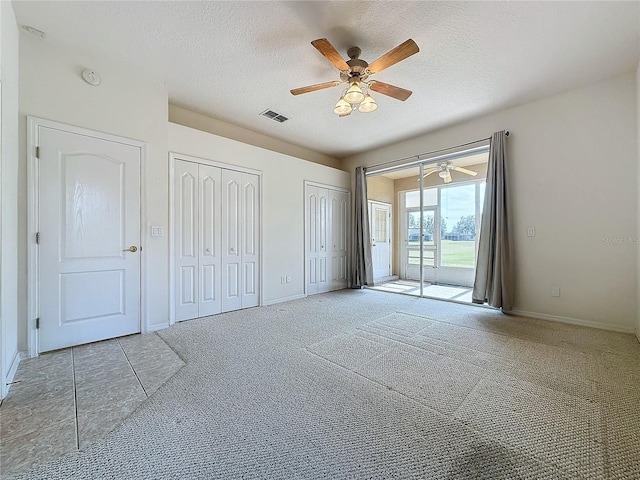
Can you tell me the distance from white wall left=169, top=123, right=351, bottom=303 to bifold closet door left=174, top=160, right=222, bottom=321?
37 cm

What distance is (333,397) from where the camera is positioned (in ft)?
5.99

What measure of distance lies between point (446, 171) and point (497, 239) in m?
2.17

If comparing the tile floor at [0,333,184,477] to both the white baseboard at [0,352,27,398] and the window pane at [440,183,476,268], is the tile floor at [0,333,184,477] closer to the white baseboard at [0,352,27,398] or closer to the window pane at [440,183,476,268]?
the white baseboard at [0,352,27,398]

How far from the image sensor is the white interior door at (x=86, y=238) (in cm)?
258

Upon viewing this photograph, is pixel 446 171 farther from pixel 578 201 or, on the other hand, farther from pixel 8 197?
pixel 8 197

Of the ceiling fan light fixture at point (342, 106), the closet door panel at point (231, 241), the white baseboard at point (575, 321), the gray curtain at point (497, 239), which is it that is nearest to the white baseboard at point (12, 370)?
the closet door panel at point (231, 241)

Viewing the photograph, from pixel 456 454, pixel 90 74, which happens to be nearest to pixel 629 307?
pixel 456 454

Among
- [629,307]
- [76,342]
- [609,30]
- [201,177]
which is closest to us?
[609,30]

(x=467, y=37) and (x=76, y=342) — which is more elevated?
(x=467, y=37)

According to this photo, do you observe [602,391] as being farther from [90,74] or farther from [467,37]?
[90,74]

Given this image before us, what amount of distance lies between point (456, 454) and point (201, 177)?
383cm

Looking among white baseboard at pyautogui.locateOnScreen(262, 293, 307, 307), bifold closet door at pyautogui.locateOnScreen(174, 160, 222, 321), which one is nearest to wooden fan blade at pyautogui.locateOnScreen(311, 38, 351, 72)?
bifold closet door at pyautogui.locateOnScreen(174, 160, 222, 321)

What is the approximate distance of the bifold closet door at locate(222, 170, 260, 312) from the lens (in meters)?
4.01

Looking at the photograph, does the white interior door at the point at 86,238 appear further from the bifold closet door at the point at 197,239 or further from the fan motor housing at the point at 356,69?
the fan motor housing at the point at 356,69
